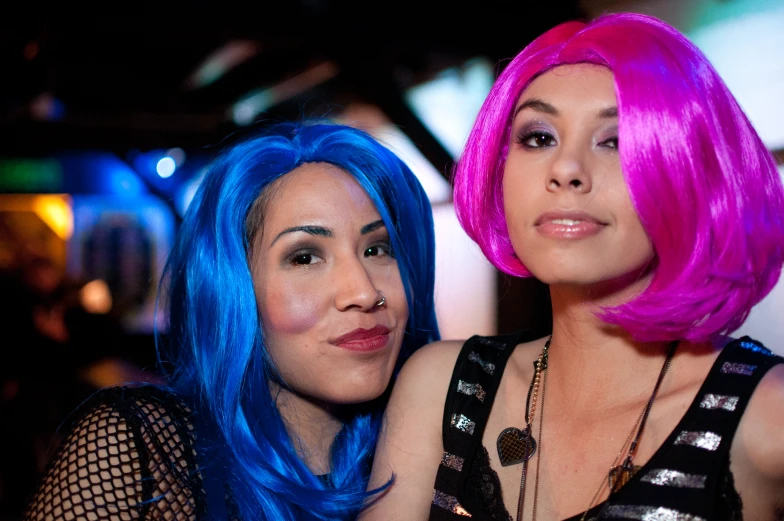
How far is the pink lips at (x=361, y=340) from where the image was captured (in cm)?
163

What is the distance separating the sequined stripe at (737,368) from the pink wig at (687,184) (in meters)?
0.06

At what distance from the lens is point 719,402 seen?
119 centimetres

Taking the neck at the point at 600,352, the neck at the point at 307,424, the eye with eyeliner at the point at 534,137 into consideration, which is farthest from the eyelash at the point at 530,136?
the neck at the point at 307,424

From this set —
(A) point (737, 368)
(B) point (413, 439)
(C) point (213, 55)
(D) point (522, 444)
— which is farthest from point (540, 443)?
(C) point (213, 55)

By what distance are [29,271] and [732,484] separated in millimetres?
5499

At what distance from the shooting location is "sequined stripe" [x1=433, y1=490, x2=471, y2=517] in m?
1.35

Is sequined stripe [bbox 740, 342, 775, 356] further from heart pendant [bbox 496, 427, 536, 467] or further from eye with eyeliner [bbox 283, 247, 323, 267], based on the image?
eye with eyeliner [bbox 283, 247, 323, 267]

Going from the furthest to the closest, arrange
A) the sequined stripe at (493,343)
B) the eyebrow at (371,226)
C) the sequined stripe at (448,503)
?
the eyebrow at (371,226) → the sequined stripe at (493,343) → the sequined stripe at (448,503)

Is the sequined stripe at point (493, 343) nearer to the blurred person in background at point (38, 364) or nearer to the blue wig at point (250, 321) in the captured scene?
the blue wig at point (250, 321)

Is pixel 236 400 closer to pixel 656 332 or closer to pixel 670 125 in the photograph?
pixel 656 332

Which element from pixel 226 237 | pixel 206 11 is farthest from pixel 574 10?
pixel 226 237

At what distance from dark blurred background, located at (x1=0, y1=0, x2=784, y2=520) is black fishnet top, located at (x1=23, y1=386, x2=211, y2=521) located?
0.86 meters

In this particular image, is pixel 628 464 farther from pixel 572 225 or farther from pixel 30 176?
pixel 30 176

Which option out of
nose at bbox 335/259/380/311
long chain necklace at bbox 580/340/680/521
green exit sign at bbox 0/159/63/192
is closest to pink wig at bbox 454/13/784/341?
long chain necklace at bbox 580/340/680/521
